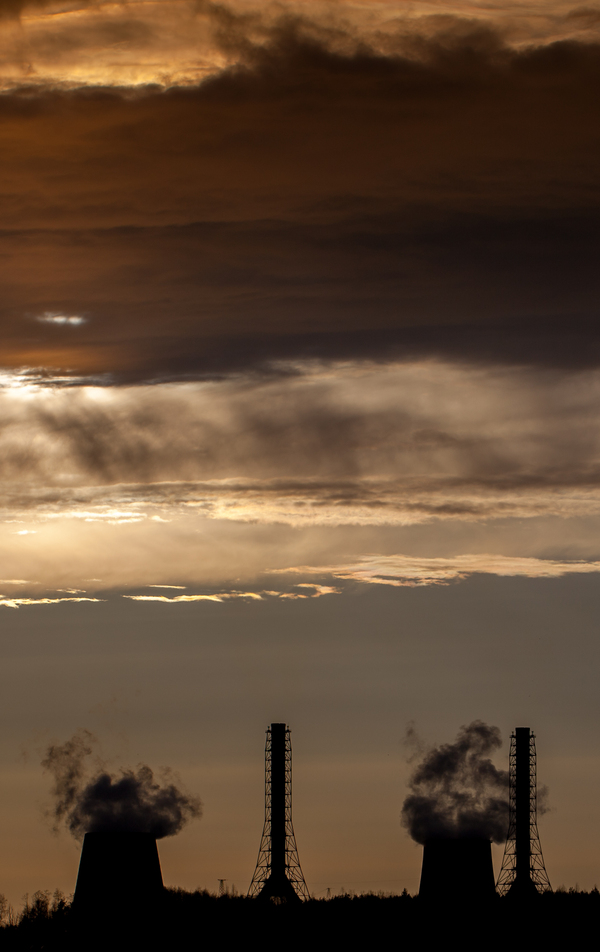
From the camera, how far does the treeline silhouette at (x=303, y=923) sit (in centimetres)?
4691

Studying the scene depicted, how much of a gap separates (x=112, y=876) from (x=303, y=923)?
1598 centimetres

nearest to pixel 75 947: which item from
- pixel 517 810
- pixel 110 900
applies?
pixel 110 900

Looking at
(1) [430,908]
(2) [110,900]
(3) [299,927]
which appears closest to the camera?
(2) [110,900]

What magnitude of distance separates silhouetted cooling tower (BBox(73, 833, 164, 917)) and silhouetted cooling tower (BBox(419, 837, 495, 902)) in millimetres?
10535

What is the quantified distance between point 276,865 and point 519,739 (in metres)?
13.3

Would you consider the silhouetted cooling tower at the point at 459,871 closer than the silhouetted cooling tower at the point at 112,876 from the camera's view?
No

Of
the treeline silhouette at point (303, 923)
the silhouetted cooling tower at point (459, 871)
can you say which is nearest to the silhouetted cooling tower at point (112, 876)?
the treeline silhouette at point (303, 923)

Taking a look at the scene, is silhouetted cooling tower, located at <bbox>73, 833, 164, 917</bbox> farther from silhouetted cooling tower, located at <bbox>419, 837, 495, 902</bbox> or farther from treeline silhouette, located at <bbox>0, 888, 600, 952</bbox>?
silhouetted cooling tower, located at <bbox>419, 837, 495, 902</bbox>

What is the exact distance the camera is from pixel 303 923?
59.5 m

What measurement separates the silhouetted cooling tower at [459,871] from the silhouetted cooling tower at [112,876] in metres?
10.5

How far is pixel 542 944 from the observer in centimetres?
5475

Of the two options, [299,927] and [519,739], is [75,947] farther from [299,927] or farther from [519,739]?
[519,739]

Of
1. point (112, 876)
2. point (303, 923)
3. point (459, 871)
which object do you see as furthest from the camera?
point (303, 923)

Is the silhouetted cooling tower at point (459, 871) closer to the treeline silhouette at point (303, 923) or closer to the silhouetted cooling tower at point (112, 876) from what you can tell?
the treeline silhouette at point (303, 923)
